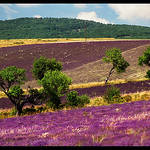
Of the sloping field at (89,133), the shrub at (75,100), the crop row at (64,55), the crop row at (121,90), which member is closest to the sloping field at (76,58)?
the crop row at (64,55)

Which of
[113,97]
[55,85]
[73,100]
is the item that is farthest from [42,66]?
[113,97]

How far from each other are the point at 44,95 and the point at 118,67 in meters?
20.6

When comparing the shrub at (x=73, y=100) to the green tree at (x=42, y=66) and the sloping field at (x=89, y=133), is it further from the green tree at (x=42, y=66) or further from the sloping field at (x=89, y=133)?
the sloping field at (x=89, y=133)

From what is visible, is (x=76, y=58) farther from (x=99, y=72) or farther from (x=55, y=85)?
(x=55, y=85)

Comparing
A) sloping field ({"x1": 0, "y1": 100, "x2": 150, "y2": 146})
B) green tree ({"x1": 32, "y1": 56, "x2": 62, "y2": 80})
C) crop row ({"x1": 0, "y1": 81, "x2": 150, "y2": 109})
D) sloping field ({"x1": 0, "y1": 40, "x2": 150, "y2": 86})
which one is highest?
sloping field ({"x1": 0, "y1": 40, "x2": 150, "y2": 86})

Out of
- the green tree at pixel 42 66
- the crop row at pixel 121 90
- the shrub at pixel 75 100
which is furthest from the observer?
the crop row at pixel 121 90

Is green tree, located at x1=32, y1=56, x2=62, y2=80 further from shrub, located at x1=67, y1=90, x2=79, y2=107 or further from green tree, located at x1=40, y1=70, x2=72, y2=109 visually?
shrub, located at x1=67, y1=90, x2=79, y2=107

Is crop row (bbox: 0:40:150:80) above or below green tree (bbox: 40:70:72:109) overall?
above

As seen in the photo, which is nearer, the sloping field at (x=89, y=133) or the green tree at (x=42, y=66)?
the sloping field at (x=89, y=133)

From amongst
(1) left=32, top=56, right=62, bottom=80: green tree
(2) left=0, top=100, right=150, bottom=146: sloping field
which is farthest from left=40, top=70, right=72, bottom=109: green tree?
(2) left=0, top=100, right=150, bottom=146: sloping field

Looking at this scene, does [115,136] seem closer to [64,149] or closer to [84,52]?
[64,149]

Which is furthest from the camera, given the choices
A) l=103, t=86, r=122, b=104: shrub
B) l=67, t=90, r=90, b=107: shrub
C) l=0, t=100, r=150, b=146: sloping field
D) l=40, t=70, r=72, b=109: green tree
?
l=40, t=70, r=72, b=109: green tree

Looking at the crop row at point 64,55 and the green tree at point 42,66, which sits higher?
the crop row at point 64,55

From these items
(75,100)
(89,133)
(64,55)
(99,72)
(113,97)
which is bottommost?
(89,133)
